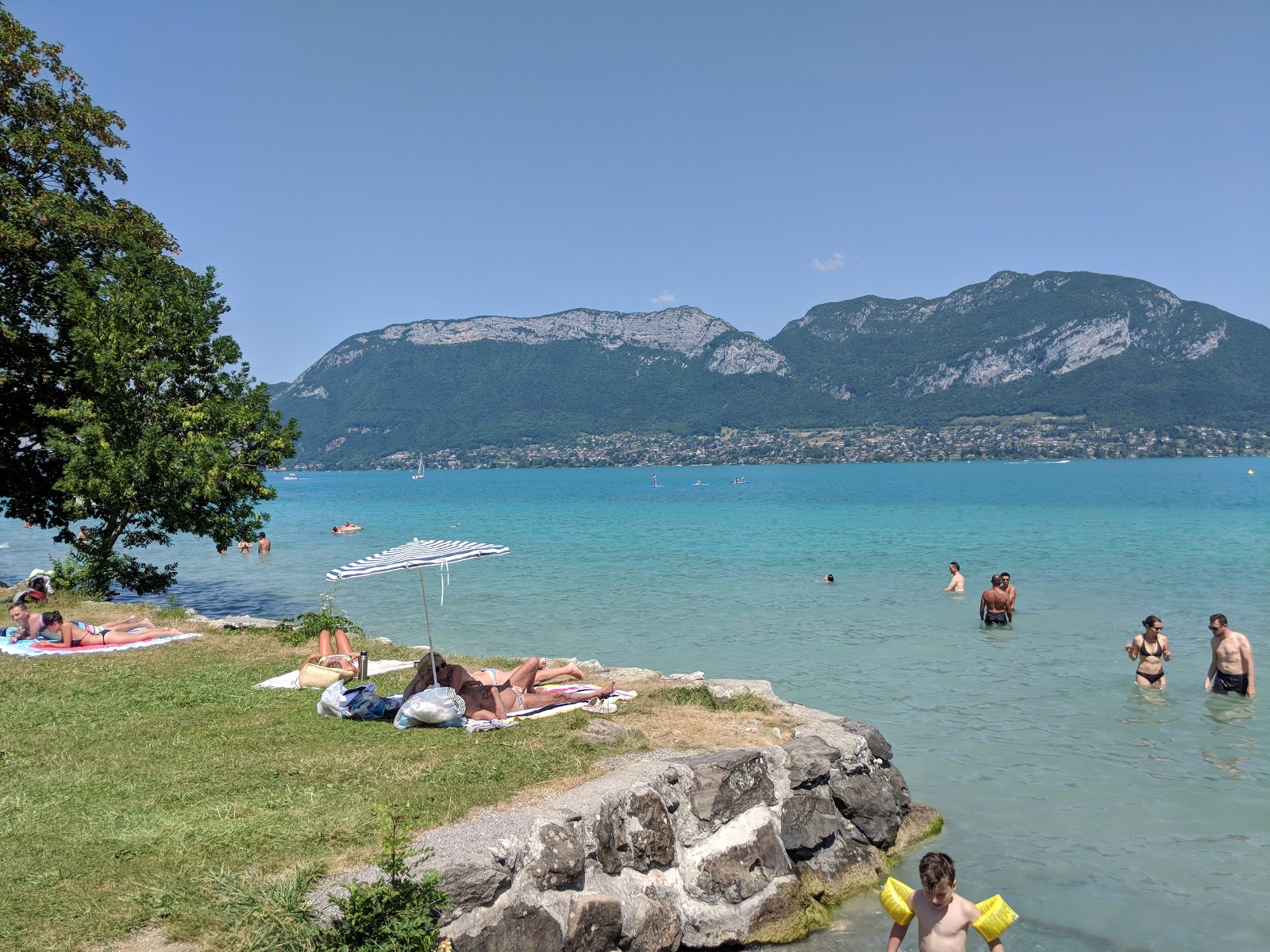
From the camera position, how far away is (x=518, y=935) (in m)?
6.42

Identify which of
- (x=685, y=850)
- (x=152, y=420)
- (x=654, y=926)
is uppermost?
(x=152, y=420)

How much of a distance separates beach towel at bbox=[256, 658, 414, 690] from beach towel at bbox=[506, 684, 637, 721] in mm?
3203

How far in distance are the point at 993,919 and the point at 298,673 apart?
10.2m

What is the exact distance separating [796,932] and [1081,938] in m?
2.63

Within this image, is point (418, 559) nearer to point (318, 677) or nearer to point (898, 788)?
point (318, 677)

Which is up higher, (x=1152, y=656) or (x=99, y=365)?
(x=99, y=365)

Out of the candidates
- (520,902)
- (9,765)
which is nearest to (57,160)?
(9,765)

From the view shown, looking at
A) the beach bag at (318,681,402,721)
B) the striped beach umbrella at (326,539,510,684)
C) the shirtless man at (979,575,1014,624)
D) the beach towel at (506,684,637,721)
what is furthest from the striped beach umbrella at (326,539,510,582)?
the shirtless man at (979,575,1014,624)

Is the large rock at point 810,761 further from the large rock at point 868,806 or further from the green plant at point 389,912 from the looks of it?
the green plant at point 389,912

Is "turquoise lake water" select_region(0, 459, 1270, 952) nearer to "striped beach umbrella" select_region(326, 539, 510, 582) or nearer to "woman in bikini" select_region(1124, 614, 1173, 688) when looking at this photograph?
"woman in bikini" select_region(1124, 614, 1173, 688)

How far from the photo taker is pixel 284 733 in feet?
31.6

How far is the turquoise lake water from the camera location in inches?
350

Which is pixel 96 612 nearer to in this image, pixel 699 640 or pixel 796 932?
pixel 699 640

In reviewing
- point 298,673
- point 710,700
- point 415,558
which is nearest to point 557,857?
point 415,558
